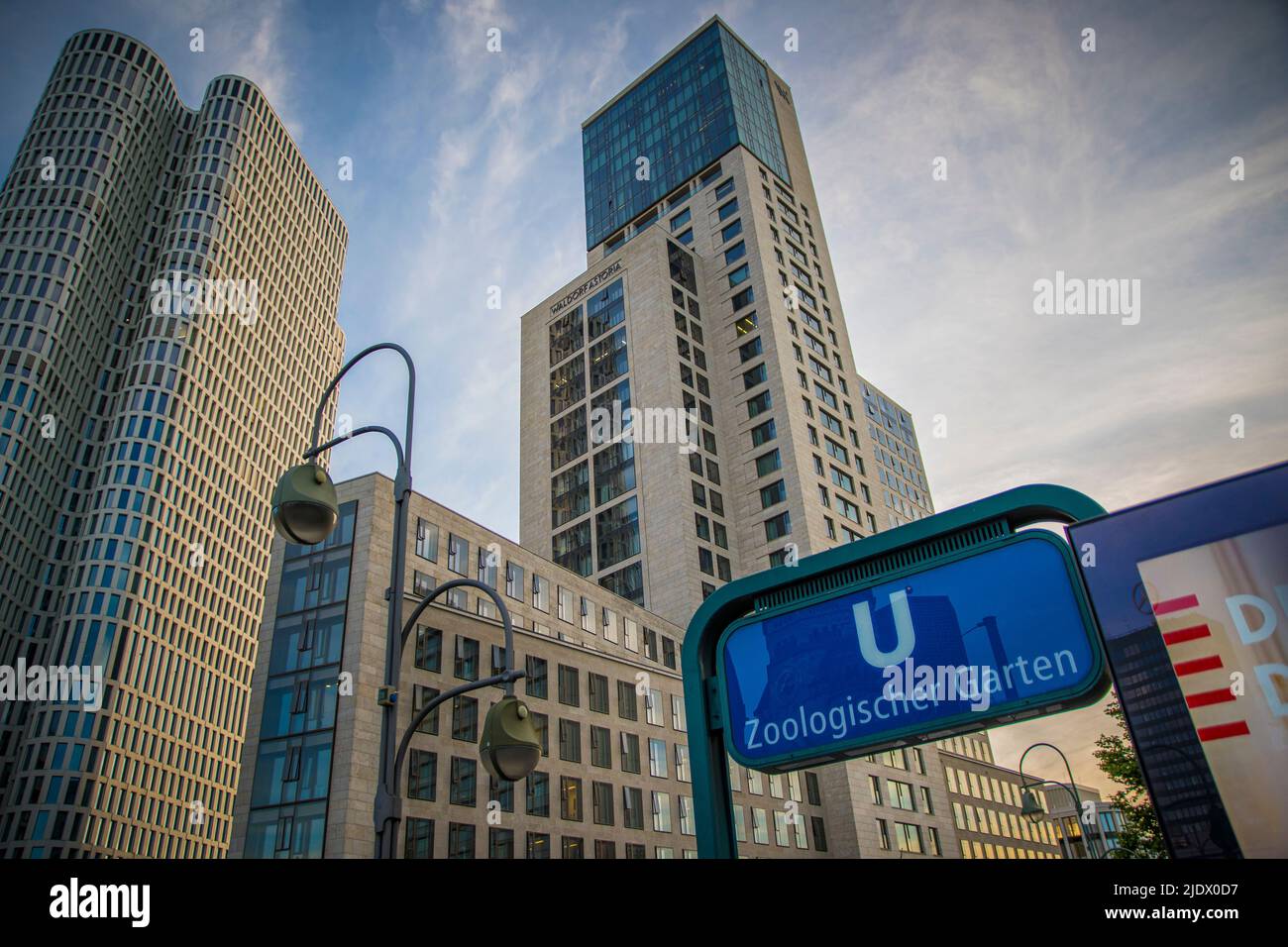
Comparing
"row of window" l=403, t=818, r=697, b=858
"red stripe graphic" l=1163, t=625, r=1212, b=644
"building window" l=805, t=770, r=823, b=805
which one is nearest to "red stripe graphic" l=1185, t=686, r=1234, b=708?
"red stripe graphic" l=1163, t=625, r=1212, b=644

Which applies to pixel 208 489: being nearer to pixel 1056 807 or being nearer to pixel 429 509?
pixel 429 509

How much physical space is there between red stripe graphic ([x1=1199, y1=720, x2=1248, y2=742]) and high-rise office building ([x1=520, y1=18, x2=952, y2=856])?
6470cm

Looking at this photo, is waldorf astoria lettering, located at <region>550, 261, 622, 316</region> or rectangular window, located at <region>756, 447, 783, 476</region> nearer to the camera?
rectangular window, located at <region>756, 447, 783, 476</region>

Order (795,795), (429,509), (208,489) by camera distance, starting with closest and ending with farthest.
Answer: (429,509) → (795,795) → (208,489)

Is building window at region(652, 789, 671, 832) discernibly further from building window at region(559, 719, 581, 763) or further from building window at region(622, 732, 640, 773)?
building window at region(559, 719, 581, 763)

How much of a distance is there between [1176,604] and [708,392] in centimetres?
8090

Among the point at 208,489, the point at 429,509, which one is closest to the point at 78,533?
the point at 208,489

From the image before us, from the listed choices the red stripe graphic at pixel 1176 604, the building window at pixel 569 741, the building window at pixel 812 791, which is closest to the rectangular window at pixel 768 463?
the building window at pixel 812 791

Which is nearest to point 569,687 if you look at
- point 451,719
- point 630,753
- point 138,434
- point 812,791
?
point 630,753

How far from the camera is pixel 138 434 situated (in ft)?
359

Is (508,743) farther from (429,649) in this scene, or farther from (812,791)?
(812,791)

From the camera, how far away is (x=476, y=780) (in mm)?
44344

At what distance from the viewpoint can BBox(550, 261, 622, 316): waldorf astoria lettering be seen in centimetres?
9225
